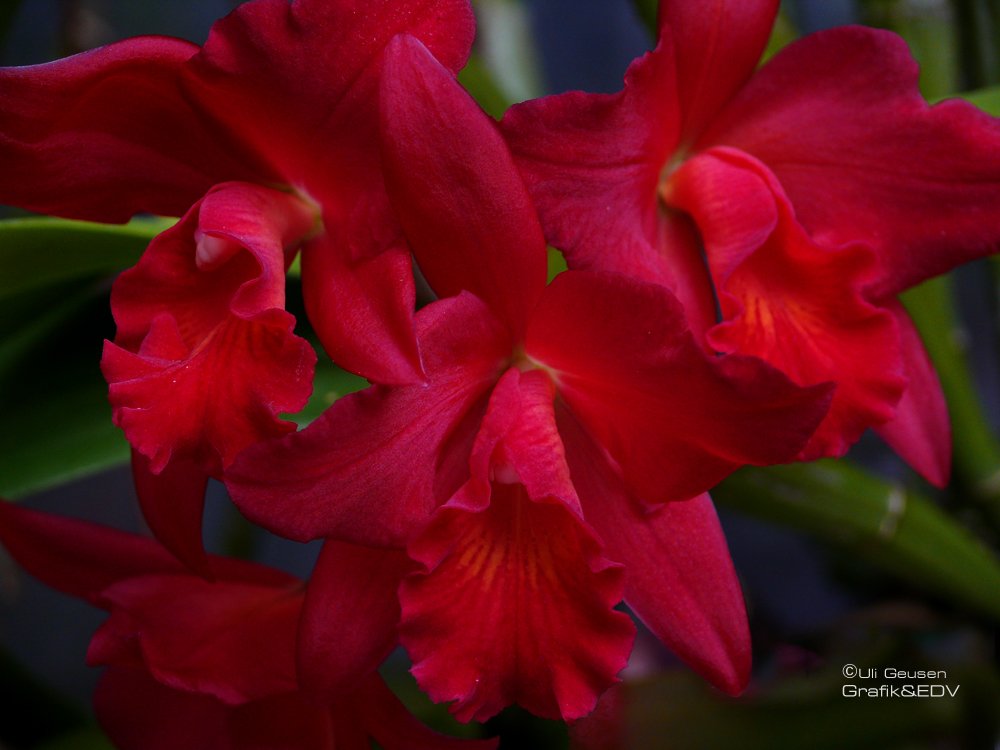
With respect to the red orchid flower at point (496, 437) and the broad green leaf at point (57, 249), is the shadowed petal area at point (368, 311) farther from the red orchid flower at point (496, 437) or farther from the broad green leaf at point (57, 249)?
the broad green leaf at point (57, 249)

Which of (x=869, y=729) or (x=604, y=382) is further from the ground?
(x=604, y=382)

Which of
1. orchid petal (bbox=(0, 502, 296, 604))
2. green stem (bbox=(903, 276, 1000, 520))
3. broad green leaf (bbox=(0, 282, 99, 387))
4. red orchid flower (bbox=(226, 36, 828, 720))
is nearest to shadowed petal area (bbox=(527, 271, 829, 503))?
red orchid flower (bbox=(226, 36, 828, 720))

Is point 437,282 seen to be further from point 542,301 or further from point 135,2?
point 135,2

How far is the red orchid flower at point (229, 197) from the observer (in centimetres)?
35

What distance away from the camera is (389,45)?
1.15ft

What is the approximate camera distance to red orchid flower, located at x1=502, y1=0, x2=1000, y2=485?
16.1 inches

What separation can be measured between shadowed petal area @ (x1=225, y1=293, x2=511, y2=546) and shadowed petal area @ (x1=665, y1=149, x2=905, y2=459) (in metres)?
0.13

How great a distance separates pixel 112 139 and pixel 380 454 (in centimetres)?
19

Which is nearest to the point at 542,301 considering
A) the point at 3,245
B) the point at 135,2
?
the point at 3,245

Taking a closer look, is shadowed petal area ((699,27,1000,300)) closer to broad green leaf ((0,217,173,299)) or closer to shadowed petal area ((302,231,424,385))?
shadowed petal area ((302,231,424,385))

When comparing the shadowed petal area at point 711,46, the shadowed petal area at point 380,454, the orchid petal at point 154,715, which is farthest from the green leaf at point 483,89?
the orchid petal at point 154,715

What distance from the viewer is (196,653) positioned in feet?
1.48

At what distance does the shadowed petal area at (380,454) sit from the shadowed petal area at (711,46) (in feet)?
0.55

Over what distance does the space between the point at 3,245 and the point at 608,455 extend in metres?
0.32
